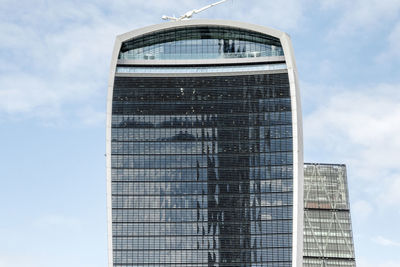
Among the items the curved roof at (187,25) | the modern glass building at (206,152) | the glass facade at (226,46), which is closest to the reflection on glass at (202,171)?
the modern glass building at (206,152)

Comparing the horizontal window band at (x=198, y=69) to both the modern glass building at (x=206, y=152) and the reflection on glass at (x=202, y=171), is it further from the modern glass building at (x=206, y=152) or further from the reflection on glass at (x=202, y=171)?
the reflection on glass at (x=202, y=171)

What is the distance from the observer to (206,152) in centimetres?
19388

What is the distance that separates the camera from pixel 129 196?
193 m

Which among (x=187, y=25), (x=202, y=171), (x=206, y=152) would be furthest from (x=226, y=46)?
(x=202, y=171)

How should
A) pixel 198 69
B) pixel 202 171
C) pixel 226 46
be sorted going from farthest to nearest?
pixel 226 46, pixel 198 69, pixel 202 171

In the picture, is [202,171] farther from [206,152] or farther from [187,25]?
[187,25]

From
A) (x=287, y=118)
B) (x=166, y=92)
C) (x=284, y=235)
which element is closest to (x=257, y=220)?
(x=284, y=235)

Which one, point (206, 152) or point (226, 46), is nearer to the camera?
point (206, 152)

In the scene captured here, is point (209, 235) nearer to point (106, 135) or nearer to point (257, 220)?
point (257, 220)

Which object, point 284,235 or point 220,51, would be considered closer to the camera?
point 284,235

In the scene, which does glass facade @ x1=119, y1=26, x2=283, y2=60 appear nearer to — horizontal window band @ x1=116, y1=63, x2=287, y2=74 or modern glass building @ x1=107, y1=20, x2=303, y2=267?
modern glass building @ x1=107, y1=20, x2=303, y2=267

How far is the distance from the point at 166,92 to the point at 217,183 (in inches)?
1101

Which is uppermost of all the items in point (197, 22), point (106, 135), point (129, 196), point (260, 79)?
point (197, 22)

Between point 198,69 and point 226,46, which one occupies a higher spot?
point 226,46
